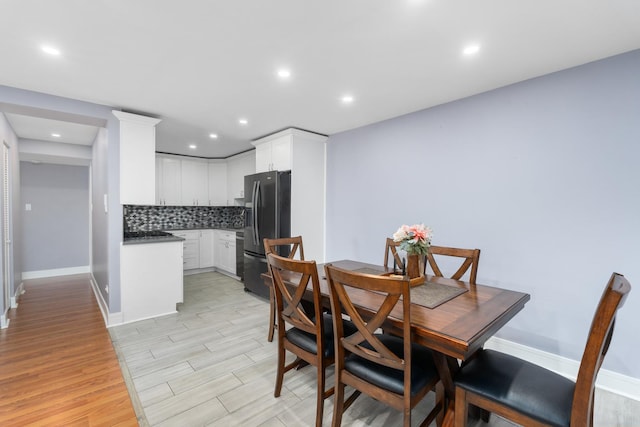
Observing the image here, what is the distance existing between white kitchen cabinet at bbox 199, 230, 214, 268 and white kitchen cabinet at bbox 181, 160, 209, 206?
710mm

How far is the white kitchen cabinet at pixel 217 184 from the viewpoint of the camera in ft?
20.0

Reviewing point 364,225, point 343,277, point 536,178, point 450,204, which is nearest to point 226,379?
point 343,277

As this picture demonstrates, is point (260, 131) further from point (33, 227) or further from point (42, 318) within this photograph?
point (33, 227)

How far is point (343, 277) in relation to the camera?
140 centimetres

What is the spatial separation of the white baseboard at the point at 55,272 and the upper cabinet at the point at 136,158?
3.73 metres

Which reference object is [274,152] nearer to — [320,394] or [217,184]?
[217,184]

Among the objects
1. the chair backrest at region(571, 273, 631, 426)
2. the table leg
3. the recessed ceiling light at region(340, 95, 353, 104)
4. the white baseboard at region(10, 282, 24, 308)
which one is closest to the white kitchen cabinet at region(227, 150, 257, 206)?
the recessed ceiling light at region(340, 95, 353, 104)

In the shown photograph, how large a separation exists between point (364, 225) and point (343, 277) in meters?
2.45

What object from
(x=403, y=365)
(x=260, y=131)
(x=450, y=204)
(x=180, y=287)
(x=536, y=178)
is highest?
(x=260, y=131)

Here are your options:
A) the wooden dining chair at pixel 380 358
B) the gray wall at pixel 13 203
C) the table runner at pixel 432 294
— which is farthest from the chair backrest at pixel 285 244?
the gray wall at pixel 13 203

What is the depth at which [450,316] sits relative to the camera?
144 cm

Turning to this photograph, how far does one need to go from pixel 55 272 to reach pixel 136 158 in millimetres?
4009

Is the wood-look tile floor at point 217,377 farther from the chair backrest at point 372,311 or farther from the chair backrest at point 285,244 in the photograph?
the chair backrest at point 285,244

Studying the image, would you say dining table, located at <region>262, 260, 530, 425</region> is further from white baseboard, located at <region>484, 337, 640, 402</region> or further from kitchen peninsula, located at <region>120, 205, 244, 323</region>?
kitchen peninsula, located at <region>120, 205, 244, 323</region>
